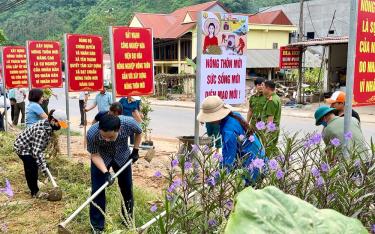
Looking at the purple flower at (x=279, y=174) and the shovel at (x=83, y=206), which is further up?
the purple flower at (x=279, y=174)

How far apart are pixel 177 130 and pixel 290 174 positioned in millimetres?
10782

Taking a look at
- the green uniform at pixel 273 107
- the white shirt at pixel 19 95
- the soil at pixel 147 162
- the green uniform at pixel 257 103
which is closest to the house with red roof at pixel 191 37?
the white shirt at pixel 19 95

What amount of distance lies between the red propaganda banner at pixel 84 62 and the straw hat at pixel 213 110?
13.5 feet

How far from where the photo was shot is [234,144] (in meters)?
2.97

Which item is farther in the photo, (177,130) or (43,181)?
(177,130)

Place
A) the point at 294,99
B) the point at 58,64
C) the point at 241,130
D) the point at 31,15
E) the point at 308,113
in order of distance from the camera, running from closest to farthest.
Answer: the point at 241,130
the point at 58,64
the point at 308,113
the point at 294,99
the point at 31,15

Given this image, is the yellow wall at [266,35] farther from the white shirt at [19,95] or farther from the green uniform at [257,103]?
A: the green uniform at [257,103]

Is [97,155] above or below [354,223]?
below

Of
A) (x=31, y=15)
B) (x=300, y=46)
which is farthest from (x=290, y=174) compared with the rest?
(x=31, y=15)

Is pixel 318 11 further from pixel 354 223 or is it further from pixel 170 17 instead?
pixel 354 223

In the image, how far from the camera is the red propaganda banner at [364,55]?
2916 millimetres

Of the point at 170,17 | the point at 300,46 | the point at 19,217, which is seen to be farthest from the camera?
the point at 170,17

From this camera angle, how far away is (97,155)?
4.14m

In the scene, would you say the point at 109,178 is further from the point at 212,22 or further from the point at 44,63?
the point at 44,63
